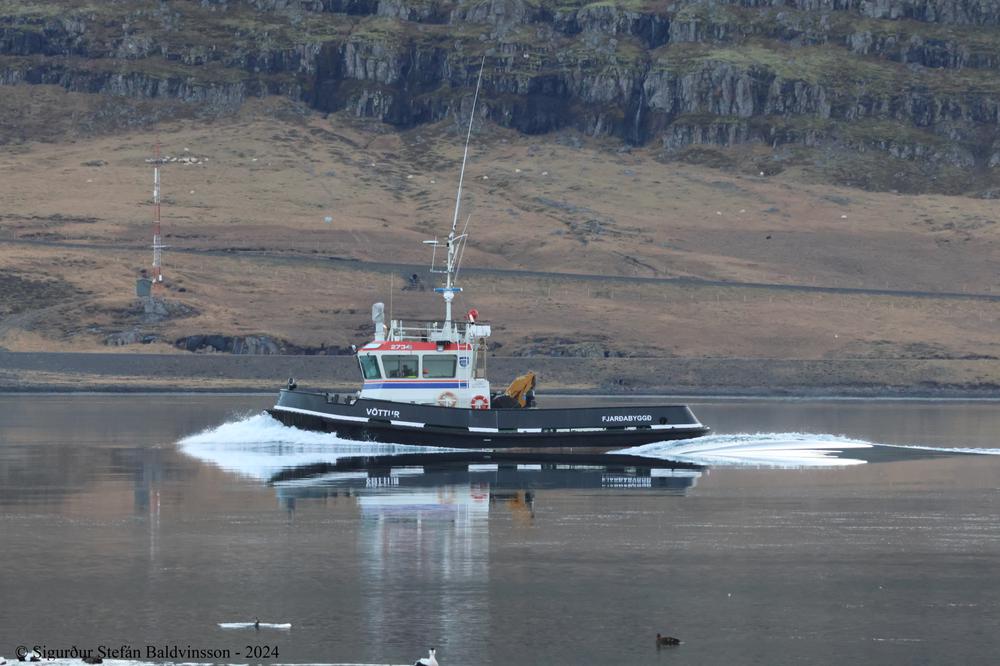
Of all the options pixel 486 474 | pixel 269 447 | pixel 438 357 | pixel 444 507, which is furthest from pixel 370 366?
pixel 444 507

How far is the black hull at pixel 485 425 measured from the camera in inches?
2058

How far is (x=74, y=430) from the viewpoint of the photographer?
201 ft

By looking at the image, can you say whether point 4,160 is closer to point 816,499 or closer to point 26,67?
point 26,67

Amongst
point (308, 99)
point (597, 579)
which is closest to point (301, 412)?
point (597, 579)

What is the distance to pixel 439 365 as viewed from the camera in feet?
175

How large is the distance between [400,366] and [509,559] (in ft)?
76.2

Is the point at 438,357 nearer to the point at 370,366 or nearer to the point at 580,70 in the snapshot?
the point at 370,366

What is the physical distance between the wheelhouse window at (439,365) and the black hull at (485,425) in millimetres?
1509

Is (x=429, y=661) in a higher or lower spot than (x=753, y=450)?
higher

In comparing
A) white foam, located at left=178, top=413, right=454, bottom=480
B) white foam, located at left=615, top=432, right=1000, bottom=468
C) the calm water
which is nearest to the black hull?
white foam, located at left=178, top=413, right=454, bottom=480

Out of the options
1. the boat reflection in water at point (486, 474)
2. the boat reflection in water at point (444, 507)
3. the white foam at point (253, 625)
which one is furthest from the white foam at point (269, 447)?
the white foam at point (253, 625)

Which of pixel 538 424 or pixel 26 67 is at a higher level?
pixel 26 67

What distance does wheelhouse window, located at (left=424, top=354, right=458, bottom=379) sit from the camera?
5341 cm

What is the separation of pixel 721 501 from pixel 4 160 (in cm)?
13760
